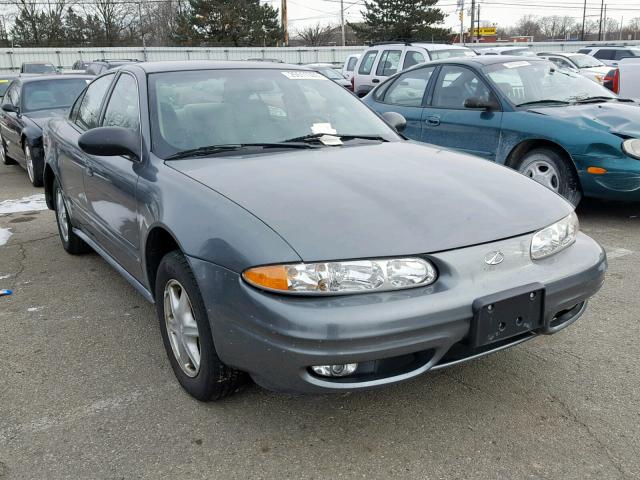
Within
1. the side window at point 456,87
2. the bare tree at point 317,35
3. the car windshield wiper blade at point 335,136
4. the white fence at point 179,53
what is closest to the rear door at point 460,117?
the side window at point 456,87

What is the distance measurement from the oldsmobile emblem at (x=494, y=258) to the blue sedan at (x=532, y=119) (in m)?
2.76

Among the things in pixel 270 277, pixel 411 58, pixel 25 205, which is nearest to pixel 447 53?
pixel 411 58

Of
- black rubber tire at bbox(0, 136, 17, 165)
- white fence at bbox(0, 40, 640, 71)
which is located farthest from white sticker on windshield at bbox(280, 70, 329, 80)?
white fence at bbox(0, 40, 640, 71)

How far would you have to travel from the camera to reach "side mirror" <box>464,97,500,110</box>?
6.05 metres

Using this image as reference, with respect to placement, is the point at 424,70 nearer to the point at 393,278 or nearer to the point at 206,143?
the point at 206,143

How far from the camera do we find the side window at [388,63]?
13789mm

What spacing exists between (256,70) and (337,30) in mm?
74904

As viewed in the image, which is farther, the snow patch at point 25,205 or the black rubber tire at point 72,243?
the snow patch at point 25,205

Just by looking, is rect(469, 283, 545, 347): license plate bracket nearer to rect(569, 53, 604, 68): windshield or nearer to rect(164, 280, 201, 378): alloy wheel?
rect(164, 280, 201, 378): alloy wheel

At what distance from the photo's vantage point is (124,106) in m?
3.66

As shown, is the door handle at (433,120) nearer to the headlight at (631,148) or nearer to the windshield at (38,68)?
the headlight at (631,148)

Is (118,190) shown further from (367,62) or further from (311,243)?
(367,62)

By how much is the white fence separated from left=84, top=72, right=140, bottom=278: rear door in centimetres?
2941

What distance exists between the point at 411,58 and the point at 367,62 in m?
1.42
